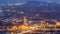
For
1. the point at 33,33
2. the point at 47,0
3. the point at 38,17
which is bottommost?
the point at 33,33

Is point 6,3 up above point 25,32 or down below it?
above

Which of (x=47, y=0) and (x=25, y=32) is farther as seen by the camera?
(x=47, y=0)

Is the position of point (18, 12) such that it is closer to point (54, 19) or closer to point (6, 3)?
point (6, 3)

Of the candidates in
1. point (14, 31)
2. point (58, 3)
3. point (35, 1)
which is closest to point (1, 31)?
point (14, 31)

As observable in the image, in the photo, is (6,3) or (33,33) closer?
(33,33)

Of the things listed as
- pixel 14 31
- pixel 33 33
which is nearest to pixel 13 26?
pixel 14 31

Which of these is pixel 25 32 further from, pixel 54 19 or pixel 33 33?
pixel 54 19
